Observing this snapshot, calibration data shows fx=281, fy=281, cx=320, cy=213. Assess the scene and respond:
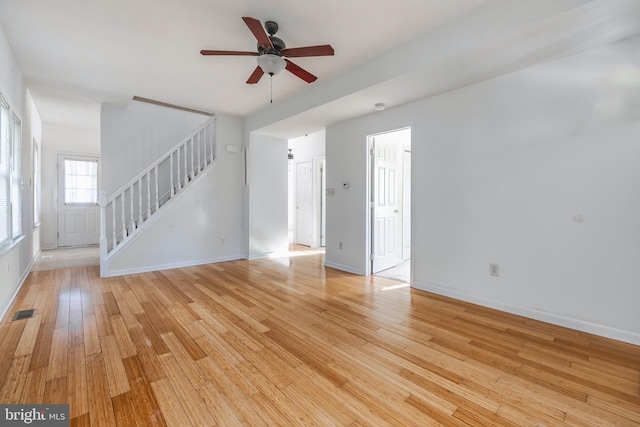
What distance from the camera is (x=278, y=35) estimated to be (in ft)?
9.18

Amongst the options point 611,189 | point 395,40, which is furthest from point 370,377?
point 395,40

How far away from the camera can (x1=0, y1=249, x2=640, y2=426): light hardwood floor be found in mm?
1558

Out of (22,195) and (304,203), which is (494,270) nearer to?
(304,203)

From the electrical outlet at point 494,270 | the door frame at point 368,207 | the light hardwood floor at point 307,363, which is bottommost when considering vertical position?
the light hardwood floor at point 307,363

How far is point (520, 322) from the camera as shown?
2.72 metres

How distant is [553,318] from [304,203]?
18.9 ft

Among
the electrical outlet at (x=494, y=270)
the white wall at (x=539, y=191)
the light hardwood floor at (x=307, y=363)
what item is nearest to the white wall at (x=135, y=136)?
the light hardwood floor at (x=307, y=363)

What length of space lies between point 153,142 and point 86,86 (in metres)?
1.28

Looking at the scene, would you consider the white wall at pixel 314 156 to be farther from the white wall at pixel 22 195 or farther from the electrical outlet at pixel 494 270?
the white wall at pixel 22 195

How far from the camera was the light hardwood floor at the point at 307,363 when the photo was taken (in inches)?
61.3

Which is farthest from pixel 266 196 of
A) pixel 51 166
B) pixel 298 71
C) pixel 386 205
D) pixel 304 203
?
pixel 51 166

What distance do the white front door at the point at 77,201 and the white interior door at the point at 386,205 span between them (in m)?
7.05

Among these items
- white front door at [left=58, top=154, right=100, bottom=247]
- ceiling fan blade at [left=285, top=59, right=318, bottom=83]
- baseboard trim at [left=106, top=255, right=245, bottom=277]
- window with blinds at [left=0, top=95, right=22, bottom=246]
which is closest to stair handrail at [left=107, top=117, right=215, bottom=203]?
window with blinds at [left=0, top=95, right=22, bottom=246]

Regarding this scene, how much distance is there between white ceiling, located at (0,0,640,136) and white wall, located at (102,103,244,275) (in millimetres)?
904
